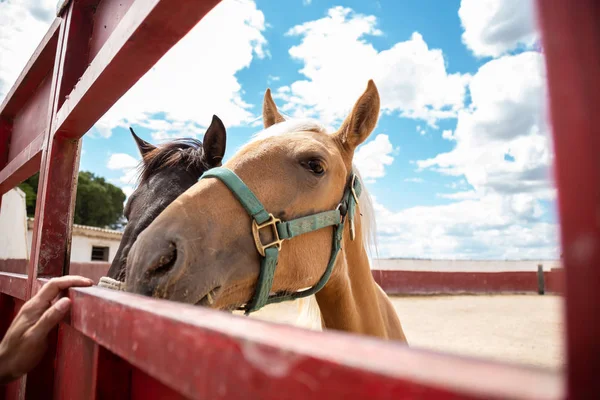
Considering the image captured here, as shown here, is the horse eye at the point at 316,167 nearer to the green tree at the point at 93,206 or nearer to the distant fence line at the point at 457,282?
the distant fence line at the point at 457,282

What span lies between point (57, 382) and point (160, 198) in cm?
142

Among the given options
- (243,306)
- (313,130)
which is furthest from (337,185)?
(243,306)

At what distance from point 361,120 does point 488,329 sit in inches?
345

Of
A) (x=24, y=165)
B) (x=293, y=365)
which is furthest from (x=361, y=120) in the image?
(x=24, y=165)

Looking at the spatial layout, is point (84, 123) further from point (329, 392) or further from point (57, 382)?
point (329, 392)

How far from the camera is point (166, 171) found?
113 inches

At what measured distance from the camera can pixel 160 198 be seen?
8.43ft

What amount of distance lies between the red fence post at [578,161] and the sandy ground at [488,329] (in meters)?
4.73

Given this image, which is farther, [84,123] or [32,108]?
[32,108]

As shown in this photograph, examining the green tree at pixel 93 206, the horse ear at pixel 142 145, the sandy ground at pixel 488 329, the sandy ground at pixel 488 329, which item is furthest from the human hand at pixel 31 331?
the green tree at pixel 93 206

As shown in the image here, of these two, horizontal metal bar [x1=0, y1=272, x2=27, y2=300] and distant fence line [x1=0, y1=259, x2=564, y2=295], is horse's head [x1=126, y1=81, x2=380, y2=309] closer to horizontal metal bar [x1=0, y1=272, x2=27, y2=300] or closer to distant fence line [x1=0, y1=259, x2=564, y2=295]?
horizontal metal bar [x1=0, y1=272, x2=27, y2=300]

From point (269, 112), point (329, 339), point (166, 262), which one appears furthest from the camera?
point (269, 112)

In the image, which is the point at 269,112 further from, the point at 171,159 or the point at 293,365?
the point at 293,365

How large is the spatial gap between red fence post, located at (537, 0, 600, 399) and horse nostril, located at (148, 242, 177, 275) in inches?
45.3
